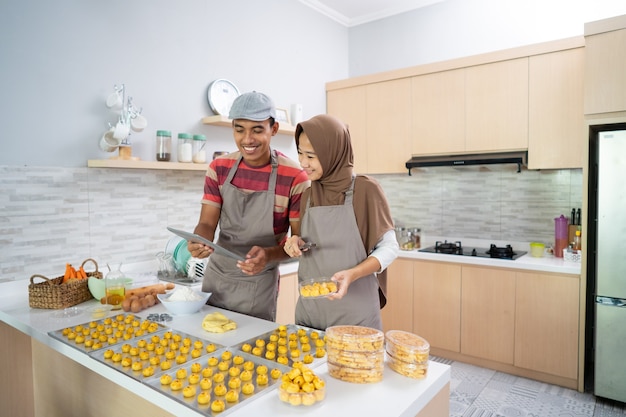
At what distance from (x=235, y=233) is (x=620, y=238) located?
2551 mm

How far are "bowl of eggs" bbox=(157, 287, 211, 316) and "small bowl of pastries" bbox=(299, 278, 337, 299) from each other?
61 centimetres

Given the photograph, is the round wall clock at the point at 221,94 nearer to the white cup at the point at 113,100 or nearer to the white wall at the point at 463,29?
the white cup at the point at 113,100

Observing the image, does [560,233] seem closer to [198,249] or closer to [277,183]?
[277,183]

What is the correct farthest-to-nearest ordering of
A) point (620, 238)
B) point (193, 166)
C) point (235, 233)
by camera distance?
point (193, 166), point (620, 238), point (235, 233)

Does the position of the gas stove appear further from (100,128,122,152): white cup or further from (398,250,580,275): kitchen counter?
(100,128,122,152): white cup

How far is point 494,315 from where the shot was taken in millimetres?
3527

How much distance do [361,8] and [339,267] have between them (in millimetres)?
3771

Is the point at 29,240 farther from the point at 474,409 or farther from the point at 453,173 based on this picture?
the point at 453,173

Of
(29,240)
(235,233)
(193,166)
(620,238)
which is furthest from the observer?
(193,166)

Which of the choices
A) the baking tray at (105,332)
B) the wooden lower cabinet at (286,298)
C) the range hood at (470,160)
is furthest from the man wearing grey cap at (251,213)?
the range hood at (470,160)

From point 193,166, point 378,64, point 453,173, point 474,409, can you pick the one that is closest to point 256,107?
point 193,166

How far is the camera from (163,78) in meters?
3.10

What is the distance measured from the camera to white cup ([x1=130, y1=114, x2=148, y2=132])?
2785mm

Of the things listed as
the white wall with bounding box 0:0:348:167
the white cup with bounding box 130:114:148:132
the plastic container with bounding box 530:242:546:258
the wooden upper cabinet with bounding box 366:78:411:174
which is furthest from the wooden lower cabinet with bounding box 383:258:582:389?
the white cup with bounding box 130:114:148:132
